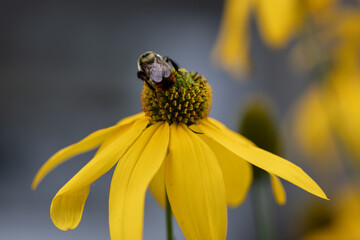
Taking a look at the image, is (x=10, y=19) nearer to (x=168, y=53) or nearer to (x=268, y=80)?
(x=168, y=53)

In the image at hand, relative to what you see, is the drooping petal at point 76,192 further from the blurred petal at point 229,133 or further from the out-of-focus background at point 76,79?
the out-of-focus background at point 76,79

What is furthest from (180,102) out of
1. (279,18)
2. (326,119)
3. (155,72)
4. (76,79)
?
(76,79)

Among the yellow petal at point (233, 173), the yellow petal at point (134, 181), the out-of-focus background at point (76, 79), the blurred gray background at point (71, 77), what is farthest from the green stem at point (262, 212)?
the blurred gray background at point (71, 77)

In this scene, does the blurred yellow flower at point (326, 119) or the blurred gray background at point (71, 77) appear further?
the blurred gray background at point (71, 77)

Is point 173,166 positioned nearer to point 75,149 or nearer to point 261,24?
point 75,149

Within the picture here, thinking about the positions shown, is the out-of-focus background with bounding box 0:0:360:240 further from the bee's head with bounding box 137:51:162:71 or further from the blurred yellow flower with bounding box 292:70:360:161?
the bee's head with bounding box 137:51:162:71
